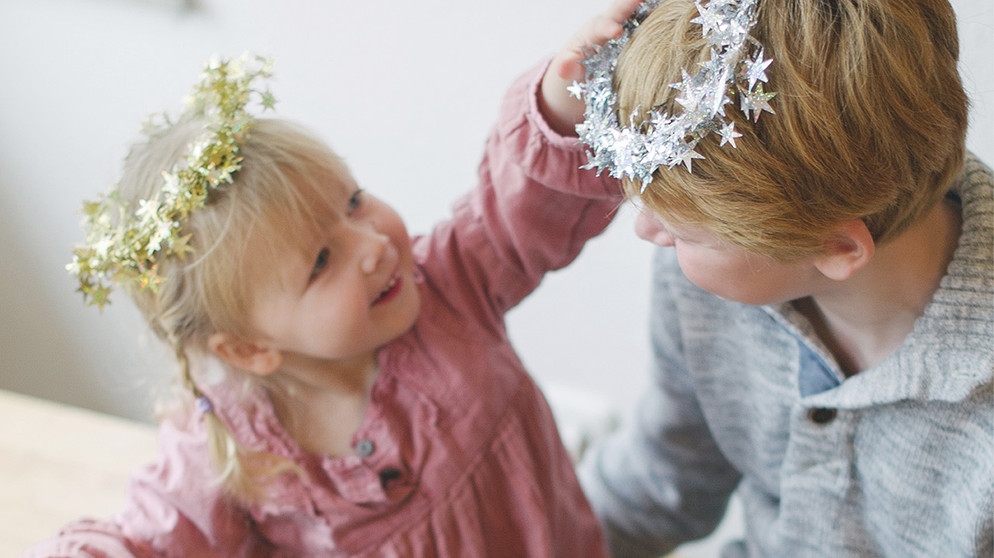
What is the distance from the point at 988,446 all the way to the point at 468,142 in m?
0.74

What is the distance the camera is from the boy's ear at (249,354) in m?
0.83

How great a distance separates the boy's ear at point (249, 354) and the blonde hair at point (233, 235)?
0.01 m

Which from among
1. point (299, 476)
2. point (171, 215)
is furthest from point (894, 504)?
point (171, 215)

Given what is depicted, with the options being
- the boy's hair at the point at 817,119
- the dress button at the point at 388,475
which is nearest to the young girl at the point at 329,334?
the dress button at the point at 388,475

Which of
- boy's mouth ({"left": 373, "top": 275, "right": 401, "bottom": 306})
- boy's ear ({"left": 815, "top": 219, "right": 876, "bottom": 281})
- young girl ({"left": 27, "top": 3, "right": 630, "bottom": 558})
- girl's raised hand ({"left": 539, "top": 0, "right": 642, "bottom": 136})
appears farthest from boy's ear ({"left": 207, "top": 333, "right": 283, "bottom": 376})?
boy's ear ({"left": 815, "top": 219, "right": 876, "bottom": 281})

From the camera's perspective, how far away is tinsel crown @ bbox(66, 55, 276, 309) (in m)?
0.75

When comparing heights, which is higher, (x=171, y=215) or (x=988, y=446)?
(x=171, y=215)

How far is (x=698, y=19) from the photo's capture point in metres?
0.58

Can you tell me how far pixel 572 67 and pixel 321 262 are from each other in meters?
0.28

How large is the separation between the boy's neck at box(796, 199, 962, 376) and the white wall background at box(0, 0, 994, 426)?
0.48 metres

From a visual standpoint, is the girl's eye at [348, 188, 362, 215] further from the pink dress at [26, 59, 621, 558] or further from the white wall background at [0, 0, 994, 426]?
the white wall background at [0, 0, 994, 426]

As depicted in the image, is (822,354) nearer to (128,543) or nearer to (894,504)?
(894,504)

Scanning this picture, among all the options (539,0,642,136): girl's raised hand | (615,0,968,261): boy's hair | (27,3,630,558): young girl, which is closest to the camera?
(615,0,968,261): boy's hair

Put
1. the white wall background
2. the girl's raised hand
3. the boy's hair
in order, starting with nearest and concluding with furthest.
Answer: the boy's hair
the girl's raised hand
the white wall background
